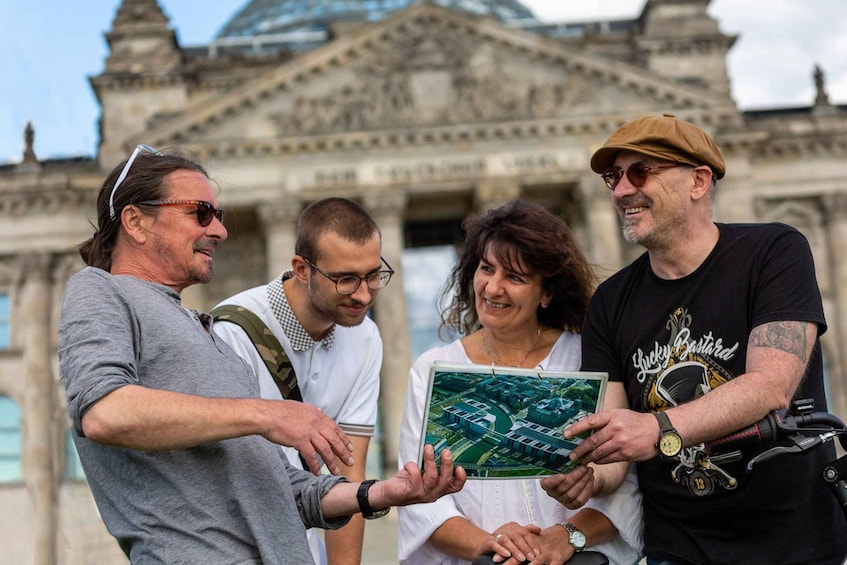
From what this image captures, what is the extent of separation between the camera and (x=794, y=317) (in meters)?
3.83

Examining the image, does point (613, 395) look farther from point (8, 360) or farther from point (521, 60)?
point (8, 360)

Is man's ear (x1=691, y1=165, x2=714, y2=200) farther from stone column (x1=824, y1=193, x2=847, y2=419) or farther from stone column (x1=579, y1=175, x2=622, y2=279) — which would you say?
stone column (x1=824, y1=193, x2=847, y2=419)

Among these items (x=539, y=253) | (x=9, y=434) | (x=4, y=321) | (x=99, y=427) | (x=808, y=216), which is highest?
(x=539, y=253)

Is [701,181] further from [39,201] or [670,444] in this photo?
[39,201]

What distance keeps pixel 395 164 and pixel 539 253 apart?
26794 millimetres

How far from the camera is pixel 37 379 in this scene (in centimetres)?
3216

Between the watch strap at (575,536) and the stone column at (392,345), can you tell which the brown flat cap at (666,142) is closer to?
the watch strap at (575,536)

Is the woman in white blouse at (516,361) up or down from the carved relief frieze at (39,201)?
down

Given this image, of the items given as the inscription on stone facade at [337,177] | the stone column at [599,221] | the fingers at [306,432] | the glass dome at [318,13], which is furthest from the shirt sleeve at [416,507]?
the glass dome at [318,13]

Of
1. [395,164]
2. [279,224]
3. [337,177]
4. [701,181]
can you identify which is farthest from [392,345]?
[701,181]

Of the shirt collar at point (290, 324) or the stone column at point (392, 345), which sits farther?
the stone column at point (392, 345)

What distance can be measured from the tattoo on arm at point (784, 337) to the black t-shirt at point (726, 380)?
0.12ft

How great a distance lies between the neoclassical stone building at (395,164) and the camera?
1224 inches

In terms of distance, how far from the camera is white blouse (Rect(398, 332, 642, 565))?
14.4ft
